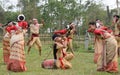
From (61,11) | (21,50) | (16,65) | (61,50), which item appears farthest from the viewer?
(61,11)

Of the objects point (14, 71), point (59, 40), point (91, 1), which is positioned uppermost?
point (91, 1)

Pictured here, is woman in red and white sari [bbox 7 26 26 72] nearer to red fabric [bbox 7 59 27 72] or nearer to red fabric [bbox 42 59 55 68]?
red fabric [bbox 7 59 27 72]

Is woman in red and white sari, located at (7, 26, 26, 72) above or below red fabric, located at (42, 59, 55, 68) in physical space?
above

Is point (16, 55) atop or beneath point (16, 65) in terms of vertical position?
atop

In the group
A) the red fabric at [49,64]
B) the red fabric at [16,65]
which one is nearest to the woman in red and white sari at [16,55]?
the red fabric at [16,65]

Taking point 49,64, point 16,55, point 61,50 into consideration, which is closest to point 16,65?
point 16,55

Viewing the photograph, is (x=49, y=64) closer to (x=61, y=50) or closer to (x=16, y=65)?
(x=61, y=50)

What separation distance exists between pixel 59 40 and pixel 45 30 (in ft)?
89.4

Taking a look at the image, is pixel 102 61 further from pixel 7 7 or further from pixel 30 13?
pixel 7 7

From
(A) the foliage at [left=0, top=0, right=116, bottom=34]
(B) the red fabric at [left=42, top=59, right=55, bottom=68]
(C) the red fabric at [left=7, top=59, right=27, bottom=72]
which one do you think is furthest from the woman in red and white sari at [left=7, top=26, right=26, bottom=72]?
(A) the foliage at [left=0, top=0, right=116, bottom=34]

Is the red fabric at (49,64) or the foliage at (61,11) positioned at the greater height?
the foliage at (61,11)

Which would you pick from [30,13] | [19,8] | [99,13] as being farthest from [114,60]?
[19,8]

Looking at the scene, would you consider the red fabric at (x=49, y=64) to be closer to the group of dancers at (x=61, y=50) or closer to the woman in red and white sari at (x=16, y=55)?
the group of dancers at (x=61, y=50)

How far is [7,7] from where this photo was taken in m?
42.9
